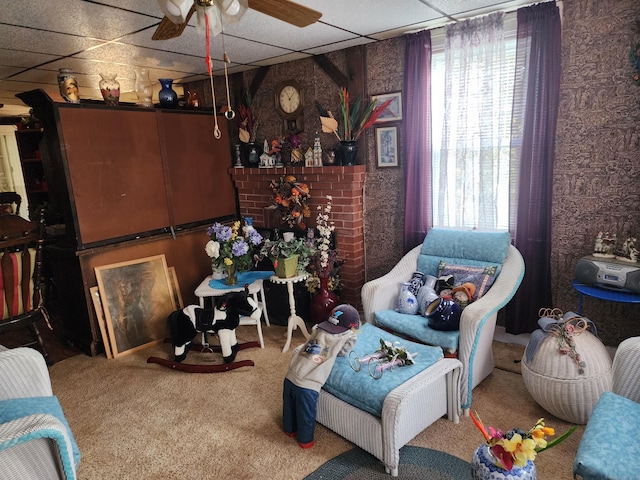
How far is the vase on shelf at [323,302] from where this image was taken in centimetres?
356

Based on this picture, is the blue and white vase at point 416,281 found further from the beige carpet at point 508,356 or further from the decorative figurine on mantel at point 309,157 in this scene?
the decorative figurine on mantel at point 309,157

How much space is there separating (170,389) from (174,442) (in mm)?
599

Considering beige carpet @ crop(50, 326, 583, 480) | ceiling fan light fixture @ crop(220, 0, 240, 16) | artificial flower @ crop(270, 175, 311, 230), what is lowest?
beige carpet @ crop(50, 326, 583, 480)

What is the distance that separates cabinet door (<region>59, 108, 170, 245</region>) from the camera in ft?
10.7

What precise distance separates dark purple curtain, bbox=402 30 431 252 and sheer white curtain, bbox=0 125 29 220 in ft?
20.0

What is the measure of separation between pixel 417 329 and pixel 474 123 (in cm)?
157

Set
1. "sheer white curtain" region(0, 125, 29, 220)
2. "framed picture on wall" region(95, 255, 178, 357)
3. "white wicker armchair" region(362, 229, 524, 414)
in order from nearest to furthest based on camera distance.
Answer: "white wicker armchair" region(362, 229, 524, 414), "framed picture on wall" region(95, 255, 178, 357), "sheer white curtain" region(0, 125, 29, 220)

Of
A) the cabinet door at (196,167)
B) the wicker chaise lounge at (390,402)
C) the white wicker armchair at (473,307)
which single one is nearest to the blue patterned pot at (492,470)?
the wicker chaise lounge at (390,402)

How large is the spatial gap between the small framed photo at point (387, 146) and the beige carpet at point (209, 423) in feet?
5.84

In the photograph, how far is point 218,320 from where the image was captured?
3.07 m

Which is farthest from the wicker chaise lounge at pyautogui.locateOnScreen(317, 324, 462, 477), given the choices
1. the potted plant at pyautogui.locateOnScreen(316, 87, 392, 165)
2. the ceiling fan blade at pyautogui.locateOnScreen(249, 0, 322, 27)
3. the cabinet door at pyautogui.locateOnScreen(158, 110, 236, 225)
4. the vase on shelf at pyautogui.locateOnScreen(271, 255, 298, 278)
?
the cabinet door at pyautogui.locateOnScreen(158, 110, 236, 225)

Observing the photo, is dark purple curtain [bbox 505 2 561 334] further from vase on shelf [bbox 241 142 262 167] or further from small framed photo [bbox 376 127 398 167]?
vase on shelf [bbox 241 142 262 167]

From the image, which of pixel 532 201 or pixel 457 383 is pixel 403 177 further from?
pixel 457 383

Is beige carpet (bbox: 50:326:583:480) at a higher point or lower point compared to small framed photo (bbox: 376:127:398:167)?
lower
